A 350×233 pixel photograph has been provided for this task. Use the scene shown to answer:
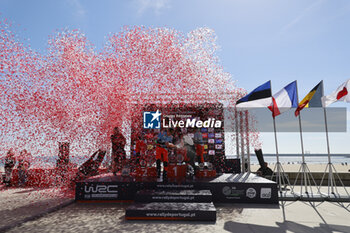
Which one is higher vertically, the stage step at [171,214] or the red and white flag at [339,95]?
the red and white flag at [339,95]

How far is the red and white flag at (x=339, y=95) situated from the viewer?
21.9 feet

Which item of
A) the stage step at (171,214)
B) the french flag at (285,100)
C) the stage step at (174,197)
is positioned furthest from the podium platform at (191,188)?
the french flag at (285,100)

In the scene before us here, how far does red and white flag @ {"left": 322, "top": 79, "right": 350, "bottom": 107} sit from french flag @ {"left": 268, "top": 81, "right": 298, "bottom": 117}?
929 mm

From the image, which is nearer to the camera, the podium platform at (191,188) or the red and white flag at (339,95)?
the podium platform at (191,188)

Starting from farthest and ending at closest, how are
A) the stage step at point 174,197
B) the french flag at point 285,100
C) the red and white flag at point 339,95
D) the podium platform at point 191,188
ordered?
the french flag at point 285,100, the red and white flag at point 339,95, the podium platform at point 191,188, the stage step at point 174,197

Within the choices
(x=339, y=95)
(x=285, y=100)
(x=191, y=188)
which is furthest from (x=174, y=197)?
(x=339, y=95)

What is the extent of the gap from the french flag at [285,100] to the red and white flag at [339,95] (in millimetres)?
929

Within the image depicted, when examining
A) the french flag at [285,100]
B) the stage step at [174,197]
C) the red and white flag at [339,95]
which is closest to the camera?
the stage step at [174,197]

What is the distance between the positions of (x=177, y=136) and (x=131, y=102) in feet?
7.82

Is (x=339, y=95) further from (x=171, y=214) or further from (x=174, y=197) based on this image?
(x=171, y=214)

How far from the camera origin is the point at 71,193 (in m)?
7.59

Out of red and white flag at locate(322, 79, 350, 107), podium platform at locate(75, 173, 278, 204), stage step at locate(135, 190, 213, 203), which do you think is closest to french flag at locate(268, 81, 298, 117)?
red and white flag at locate(322, 79, 350, 107)

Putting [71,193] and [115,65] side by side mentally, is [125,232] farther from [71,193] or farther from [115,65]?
[115,65]

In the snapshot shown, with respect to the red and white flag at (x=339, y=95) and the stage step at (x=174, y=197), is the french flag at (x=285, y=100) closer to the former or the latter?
the red and white flag at (x=339, y=95)
